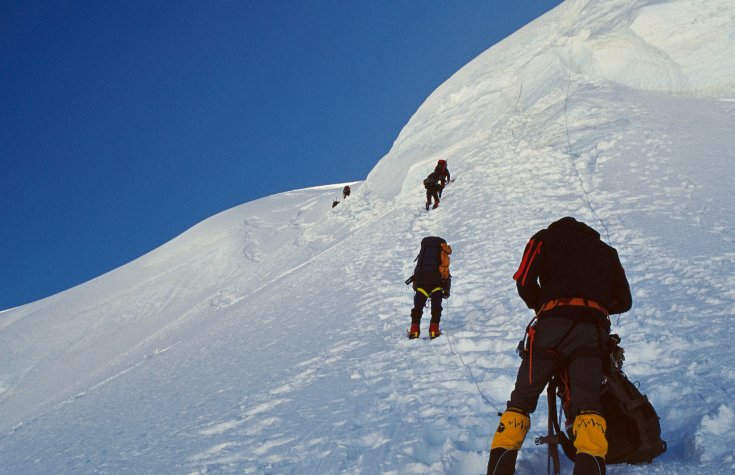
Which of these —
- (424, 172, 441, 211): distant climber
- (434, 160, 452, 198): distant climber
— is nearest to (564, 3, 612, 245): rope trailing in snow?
(434, 160, 452, 198): distant climber

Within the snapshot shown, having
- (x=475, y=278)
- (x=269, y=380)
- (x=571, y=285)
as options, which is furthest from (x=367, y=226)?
(x=571, y=285)

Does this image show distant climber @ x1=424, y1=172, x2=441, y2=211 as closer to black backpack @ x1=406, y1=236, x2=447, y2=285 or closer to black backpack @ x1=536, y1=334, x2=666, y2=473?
black backpack @ x1=406, y1=236, x2=447, y2=285

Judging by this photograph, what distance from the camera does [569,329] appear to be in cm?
345

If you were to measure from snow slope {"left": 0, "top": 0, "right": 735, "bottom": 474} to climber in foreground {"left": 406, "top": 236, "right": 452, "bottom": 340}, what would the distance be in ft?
1.31

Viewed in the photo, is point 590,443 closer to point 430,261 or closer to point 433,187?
point 430,261

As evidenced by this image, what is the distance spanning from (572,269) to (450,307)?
583cm

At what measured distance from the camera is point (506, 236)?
1177cm

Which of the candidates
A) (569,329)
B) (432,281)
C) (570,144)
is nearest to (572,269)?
(569,329)

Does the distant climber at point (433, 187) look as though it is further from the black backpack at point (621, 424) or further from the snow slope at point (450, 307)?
the black backpack at point (621, 424)

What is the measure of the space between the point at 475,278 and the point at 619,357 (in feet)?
21.5

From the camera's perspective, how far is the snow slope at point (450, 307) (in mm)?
5094

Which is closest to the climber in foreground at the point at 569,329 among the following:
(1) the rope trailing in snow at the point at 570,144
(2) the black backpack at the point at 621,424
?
(2) the black backpack at the point at 621,424

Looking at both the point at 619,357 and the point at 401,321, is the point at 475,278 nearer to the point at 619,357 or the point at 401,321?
the point at 401,321

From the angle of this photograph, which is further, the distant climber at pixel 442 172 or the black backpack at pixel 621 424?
the distant climber at pixel 442 172
